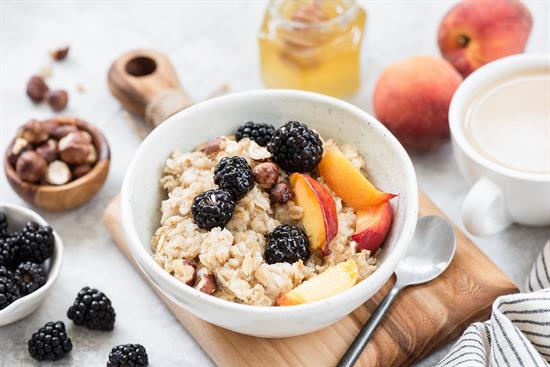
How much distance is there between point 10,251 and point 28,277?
0.10 metres

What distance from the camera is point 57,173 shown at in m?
2.27

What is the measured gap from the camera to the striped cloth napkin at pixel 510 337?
1.75 meters

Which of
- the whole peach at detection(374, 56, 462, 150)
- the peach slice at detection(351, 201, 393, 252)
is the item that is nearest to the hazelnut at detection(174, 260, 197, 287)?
the peach slice at detection(351, 201, 393, 252)

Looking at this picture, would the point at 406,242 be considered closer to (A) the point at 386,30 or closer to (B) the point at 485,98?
(B) the point at 485,98

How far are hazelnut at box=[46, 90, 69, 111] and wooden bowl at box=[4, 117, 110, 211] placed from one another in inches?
13.4

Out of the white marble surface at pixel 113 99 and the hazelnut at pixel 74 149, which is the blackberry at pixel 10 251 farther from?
the hazelnut at pixel 74 149

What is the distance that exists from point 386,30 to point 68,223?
1368 mm

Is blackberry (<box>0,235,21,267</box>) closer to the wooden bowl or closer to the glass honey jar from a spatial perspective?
the wooden bowl

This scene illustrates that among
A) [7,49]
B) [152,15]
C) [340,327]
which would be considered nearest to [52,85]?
[7,49]

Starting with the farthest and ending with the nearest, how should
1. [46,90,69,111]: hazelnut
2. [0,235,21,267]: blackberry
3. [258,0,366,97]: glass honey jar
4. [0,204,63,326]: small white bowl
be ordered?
[46,90,69,111]: hazelnut < [258,0,366,97]: glass honey jar < [0,235,21,267]: blackberry < [0,204,63,326]: small white bowl

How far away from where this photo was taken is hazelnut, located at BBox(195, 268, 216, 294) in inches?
65.9

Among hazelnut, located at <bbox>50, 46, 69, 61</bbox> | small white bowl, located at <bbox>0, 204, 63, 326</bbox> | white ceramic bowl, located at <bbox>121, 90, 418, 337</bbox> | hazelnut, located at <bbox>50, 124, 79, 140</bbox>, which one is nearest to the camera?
white ceramic bowl, located at <bbox>121, 90, 418, 337</bbox>

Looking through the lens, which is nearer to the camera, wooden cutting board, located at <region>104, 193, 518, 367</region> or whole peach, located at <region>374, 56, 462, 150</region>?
wooden cutting board, located at <region>104, 193, 518, 367</region>

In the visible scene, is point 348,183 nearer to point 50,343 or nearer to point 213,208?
point 213,208
